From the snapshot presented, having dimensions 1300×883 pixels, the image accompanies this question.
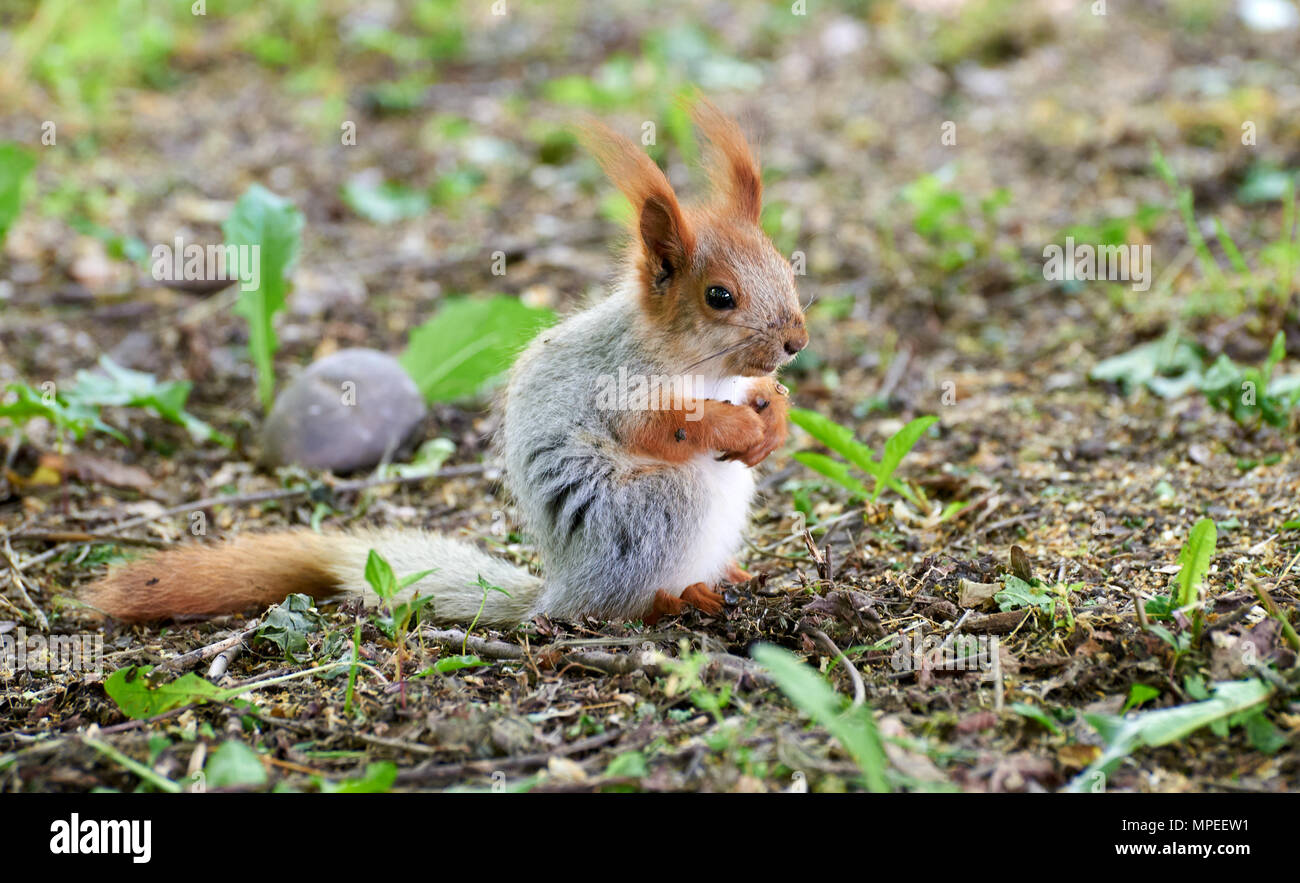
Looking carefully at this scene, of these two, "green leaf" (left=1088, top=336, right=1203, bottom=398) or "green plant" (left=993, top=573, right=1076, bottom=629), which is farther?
"green leaf" (left=1088, top=336, right=1203, bottom=398)

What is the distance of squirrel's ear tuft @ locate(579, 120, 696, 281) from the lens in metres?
3.42

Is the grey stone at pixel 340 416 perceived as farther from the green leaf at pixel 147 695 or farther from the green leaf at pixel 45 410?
the green leaf at pixel 147 695

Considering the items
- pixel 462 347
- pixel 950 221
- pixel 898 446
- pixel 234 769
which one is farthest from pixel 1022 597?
pixel 950 221

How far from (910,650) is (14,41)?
901 cm

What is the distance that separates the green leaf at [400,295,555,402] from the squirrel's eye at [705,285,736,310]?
1.64 meters

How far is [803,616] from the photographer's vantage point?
321 cm

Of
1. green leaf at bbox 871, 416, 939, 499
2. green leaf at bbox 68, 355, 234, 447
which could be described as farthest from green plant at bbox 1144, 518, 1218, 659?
green leaf at bbox 68, 355, 234, 447

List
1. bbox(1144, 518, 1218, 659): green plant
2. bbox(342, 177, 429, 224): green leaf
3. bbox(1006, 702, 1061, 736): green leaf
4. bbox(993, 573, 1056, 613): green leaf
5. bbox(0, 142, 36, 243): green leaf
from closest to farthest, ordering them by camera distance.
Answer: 1. bbox(1006, 702, 1061, 736): green leaf
2. bbox(1144, 518, 1218, 659): green plant
3. bbox(993, 573, 1056, 613): green leaf
4. bbox(0, 142, 36, 243): green leaf
5. bbox(342, 177, 429, 224): green leaf

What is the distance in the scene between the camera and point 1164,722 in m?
2.44

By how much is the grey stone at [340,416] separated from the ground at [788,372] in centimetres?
20

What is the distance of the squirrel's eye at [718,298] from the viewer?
3.49 meters

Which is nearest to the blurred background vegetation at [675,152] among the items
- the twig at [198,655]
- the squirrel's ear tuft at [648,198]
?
the squirrel's ear tuft at [648,198]

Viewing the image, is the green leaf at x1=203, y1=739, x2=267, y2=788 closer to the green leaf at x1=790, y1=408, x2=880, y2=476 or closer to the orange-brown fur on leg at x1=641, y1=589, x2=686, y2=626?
the orange-brown fur on leg at x1=641, y1=589, x2=686, y2=626
